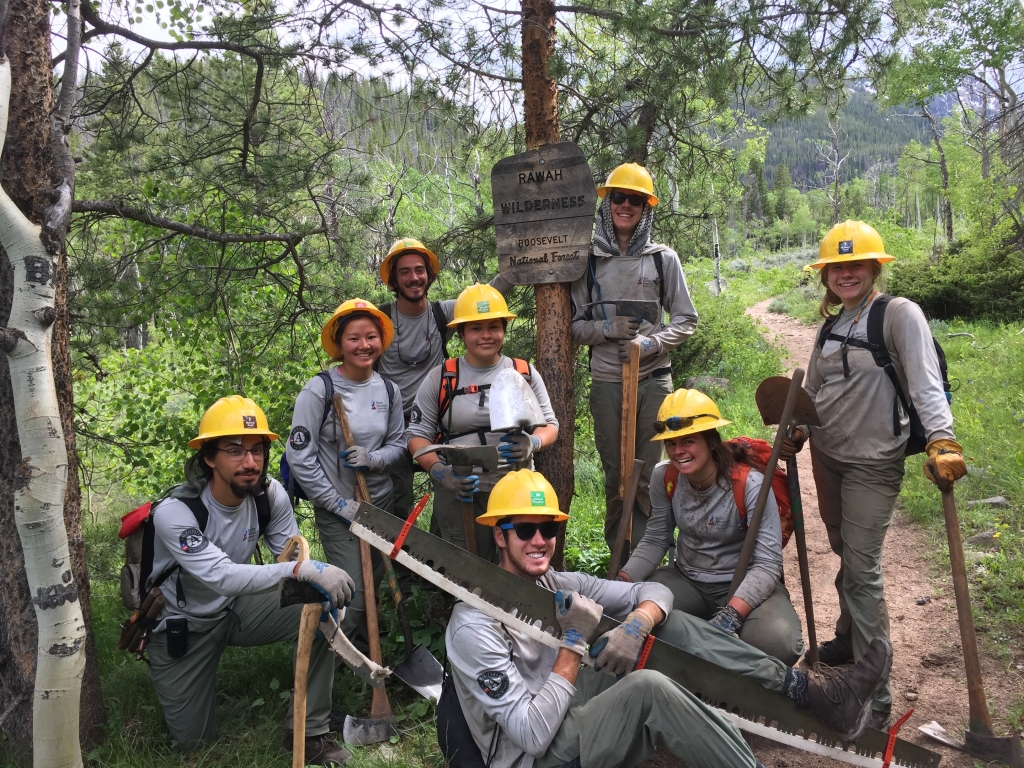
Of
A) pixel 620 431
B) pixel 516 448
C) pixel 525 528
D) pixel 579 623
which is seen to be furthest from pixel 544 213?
pixel 579 623

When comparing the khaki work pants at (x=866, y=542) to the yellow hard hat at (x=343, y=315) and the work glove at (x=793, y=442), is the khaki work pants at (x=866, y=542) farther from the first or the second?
the yellow hard hat at (x=343, y=315)

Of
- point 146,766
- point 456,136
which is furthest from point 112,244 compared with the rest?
point 146,766

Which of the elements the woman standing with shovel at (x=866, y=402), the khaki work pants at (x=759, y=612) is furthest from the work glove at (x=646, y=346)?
the khaki work pants at (x=759, y=612)

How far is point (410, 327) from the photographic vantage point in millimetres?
5156

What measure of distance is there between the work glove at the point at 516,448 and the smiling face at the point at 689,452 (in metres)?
0.78

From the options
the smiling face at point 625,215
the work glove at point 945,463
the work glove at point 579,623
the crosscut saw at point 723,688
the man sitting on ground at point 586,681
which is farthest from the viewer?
the smiling face at point 625,215

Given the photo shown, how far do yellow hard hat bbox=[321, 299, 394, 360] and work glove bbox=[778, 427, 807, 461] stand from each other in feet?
8.14

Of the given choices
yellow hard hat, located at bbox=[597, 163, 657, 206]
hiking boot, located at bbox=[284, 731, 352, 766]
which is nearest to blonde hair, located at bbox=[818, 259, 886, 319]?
yellow hard hat, located at bbox=[597, 163, 657, 206]

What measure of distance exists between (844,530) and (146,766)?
12.8 feet

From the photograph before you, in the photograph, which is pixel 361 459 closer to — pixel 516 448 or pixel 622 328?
pixel 516 448

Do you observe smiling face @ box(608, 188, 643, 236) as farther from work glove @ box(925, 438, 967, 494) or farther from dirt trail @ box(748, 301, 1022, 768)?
dirt trail @ box(748, 301, 1022, 768)

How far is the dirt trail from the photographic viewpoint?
4.00 m

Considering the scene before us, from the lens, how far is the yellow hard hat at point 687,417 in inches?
156

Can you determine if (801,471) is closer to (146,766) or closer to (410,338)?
(410,338)
